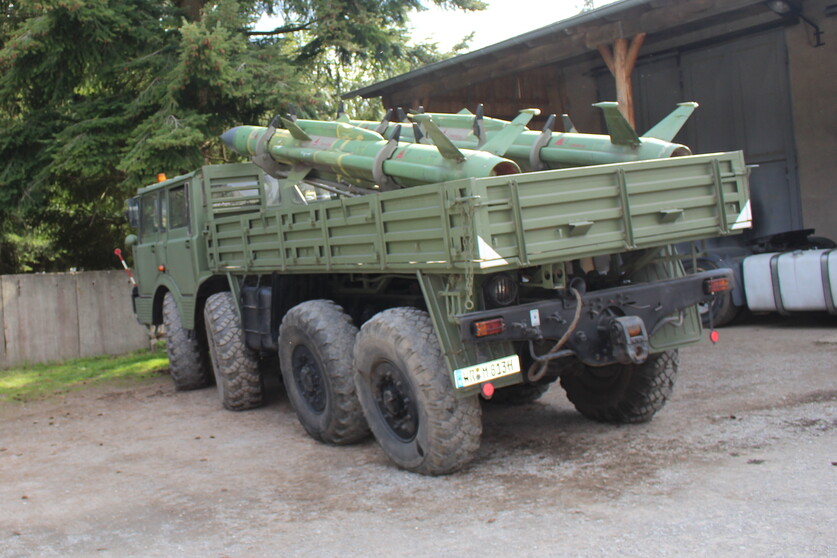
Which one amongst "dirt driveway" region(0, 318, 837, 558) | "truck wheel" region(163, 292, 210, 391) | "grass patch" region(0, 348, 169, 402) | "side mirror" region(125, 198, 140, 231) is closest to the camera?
"dirt driveway" region(0, 318, 837, 558)

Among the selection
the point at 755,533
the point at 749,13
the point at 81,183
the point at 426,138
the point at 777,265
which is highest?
the point at 749,13

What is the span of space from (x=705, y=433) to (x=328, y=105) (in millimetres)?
8643

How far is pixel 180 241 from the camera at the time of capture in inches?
360

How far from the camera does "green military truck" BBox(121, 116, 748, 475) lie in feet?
16.6

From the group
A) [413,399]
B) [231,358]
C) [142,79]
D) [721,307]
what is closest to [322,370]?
[413,399]

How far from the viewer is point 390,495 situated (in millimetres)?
5215

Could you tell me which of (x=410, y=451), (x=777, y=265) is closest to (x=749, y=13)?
(x=777, y=265)

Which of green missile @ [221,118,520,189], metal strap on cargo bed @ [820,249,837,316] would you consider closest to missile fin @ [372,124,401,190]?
green missile @ [221,118,520,189]

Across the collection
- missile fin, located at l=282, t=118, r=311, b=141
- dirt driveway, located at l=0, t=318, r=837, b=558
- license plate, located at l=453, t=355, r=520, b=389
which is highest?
missile fin, located at l=282, t=118, r=311, b=141

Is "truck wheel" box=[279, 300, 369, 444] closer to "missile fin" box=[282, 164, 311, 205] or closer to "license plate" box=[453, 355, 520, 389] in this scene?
"license plate" box=[453, 355, 520, 389]

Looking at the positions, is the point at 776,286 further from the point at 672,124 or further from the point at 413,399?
the point at 413,399

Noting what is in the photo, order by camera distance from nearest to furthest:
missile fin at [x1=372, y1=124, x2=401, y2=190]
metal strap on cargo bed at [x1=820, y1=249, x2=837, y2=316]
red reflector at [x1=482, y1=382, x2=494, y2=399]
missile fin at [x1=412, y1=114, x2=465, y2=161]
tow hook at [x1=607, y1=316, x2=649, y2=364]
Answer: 1. red reflector at [x1=482, y1=382, x2=494, y2=399]
2. tow hook at [x1=607, y1=316, x2=649, y2=364]
3. missile fin at [x1=412, y1=114, x2=465, y2=161]
4. missile fin at [x1=372, y1=124, x2=401, y2=190]
5. metal strap on cargo bed at [x1=820, y1=249, x2=837, y2=316]

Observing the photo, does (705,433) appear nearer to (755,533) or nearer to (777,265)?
(755,533)

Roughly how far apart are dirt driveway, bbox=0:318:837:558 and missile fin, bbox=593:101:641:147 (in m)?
2.06
